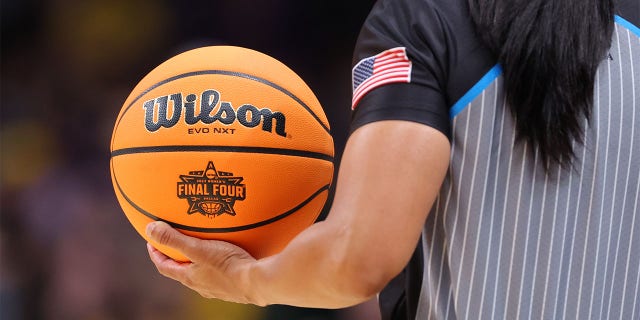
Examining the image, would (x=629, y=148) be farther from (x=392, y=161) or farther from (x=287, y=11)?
(x=287, y=11)

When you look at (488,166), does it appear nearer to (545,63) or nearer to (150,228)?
(545,63)

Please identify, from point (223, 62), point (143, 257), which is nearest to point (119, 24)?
point (143, 257)

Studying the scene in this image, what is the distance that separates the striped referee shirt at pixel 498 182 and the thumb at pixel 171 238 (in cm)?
50

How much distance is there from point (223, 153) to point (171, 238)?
0.64ft

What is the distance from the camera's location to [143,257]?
436 cm

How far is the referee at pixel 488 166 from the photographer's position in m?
1.06

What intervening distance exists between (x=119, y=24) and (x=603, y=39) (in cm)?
389

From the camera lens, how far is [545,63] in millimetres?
1081

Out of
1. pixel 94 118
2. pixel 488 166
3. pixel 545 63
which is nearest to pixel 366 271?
pixel 488 166

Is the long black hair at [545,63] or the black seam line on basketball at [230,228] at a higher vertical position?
the long black hair at [545,63]

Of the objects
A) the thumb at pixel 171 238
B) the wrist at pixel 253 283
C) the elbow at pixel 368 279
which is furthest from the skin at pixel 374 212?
the thumb at pixel 171 238

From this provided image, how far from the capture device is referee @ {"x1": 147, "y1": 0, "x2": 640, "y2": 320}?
1.06m

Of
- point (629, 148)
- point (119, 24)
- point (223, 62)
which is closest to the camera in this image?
point (629, 148)

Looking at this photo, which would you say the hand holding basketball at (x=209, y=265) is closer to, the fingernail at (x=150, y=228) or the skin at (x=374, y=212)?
the fingernail at (x=150, y=228)
